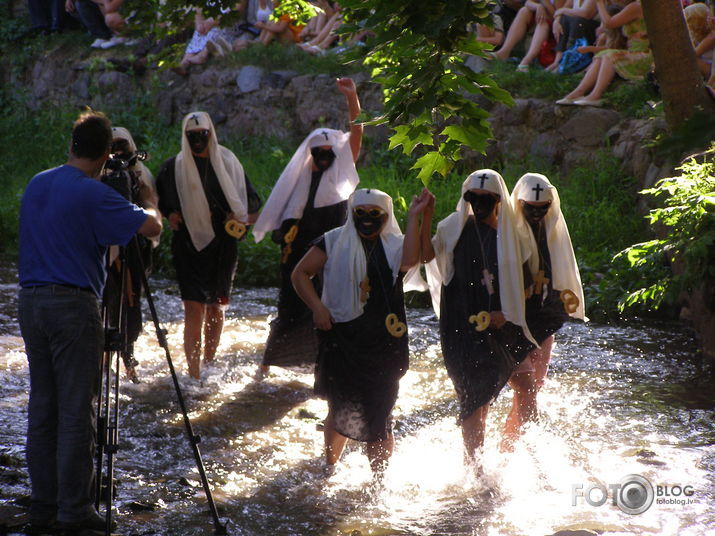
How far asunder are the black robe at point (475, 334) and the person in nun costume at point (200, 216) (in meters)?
2.49

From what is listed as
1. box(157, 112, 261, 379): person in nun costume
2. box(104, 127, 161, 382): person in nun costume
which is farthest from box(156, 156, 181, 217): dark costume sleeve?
box(104, 127, 161, 382): person in nun costume

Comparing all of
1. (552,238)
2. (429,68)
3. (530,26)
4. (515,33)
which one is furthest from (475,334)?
(530,26)

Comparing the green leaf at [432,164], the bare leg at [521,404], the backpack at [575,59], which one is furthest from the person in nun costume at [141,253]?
the backpack at [575,59]

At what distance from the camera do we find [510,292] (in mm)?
6070

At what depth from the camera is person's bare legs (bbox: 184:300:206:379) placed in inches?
317

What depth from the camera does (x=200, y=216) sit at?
806 centimetres

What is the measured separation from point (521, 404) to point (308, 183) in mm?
2645

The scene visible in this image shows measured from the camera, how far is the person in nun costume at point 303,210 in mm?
7996

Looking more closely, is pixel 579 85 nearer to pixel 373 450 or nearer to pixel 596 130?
pixel 596 130

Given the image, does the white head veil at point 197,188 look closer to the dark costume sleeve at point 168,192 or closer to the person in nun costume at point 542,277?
the dark costume sleeve at point 168,192

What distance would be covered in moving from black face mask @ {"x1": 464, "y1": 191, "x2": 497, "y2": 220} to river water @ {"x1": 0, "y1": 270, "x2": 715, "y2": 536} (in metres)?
1.48

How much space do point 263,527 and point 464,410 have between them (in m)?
1.43

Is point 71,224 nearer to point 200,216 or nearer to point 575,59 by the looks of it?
point 200,216

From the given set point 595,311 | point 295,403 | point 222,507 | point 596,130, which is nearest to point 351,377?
point 222,507
